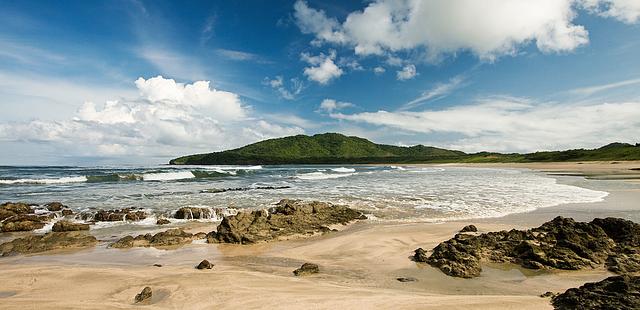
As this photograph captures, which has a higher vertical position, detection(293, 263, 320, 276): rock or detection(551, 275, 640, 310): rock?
detection(551, 275, 640, 310): rock

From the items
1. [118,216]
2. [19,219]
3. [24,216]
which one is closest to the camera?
[19,219]

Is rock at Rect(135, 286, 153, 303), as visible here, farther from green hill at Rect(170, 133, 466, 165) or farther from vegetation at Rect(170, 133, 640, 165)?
green hill at Rect(170, 133, 466, 165)

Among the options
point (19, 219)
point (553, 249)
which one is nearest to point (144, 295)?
point (553, 249)

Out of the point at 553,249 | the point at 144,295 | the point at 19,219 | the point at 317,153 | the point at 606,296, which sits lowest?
the point at 19,219

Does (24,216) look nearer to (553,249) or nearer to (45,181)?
(553,249)

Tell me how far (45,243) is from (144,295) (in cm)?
577

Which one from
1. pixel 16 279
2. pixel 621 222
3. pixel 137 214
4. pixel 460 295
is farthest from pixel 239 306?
pixel 137 214

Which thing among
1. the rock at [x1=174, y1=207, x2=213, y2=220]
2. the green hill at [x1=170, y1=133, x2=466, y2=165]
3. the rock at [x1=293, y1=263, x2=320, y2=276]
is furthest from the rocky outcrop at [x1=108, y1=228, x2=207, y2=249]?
the green hill at [x1=170, y1=133, x2=466, y2=165]

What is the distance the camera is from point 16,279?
4.54 m

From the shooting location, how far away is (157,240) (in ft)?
23.9

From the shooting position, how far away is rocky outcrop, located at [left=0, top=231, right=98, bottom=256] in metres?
6.83

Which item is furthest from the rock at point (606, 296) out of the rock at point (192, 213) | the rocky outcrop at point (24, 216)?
the rocky outcrop at point (24, 216)

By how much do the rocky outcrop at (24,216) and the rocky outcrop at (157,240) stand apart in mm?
5146

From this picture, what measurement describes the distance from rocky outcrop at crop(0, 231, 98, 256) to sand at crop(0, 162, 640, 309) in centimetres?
57
